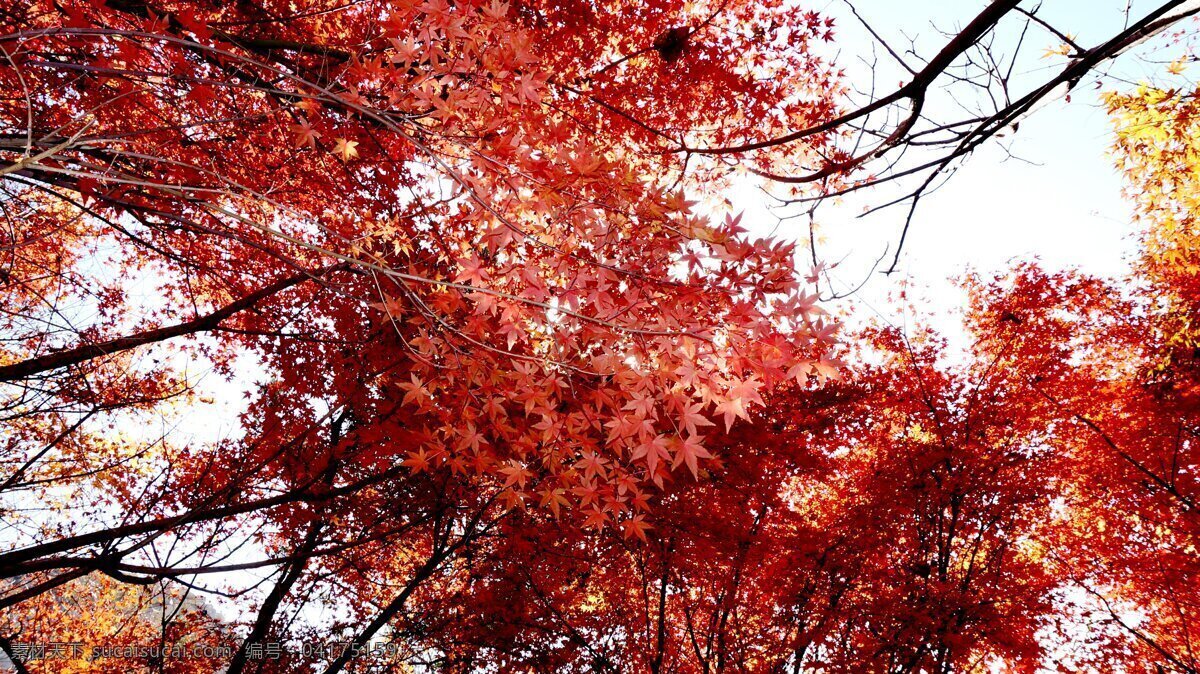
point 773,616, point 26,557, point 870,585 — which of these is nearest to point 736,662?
point 773,616

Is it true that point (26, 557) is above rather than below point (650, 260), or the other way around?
below

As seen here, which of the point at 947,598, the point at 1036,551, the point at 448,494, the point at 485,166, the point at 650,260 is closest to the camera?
the point at 485,166

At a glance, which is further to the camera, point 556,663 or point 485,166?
point 556,663

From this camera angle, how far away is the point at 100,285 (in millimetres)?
9328

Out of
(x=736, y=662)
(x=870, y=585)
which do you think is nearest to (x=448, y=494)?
(x=736, y=662)

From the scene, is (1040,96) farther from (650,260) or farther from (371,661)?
(371,661)

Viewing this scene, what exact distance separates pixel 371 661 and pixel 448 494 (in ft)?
9.61

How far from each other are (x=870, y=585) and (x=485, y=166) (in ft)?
33.9

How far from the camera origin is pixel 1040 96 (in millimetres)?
2660

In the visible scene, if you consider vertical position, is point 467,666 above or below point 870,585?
below

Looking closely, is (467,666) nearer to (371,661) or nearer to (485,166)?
(371,661)

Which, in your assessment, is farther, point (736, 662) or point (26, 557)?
point (736, 662)

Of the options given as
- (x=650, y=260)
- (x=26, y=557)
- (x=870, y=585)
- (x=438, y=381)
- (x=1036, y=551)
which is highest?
(x=1036, y=551)

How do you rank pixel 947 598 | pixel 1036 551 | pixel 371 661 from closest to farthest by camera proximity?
pixel 371 661 < pixel 947 598 < pixel 1036 551
